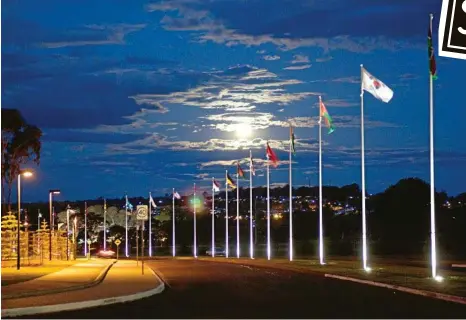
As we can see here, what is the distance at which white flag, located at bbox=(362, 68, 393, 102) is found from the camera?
37.4 m

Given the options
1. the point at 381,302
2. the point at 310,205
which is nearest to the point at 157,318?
the point at 381,302

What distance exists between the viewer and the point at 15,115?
60125 mm


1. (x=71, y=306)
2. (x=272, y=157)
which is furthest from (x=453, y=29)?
(x=272, y=157)

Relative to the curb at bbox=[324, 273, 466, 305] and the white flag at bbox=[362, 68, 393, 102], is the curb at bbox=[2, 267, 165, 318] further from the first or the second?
the white flag at bbox=[362, 68, 393, 102]

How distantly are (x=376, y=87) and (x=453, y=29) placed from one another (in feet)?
92.6

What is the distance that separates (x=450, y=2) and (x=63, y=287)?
2123 cm

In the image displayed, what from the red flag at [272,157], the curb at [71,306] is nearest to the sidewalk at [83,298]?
the curb at [71,306]

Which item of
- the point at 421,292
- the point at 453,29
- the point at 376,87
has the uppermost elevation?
the point at 376,87

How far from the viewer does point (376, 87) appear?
3847cm

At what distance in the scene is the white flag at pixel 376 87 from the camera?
123 ft

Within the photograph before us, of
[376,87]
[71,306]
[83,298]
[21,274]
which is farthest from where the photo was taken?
[21,274]

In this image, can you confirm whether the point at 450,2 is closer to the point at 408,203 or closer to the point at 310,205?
the point at 408,203

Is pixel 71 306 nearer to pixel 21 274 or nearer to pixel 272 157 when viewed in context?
pixel 21 274

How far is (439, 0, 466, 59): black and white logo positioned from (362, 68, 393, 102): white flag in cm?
2666
